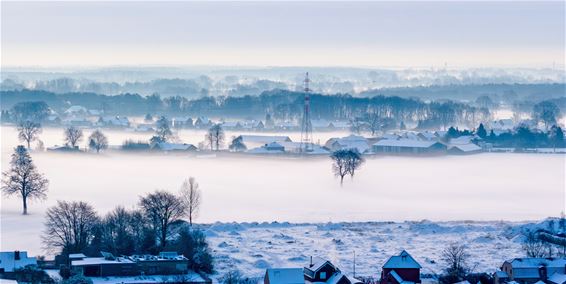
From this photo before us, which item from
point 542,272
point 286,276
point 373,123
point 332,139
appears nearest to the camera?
point 286,276

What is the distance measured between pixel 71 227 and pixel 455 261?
13.5ft

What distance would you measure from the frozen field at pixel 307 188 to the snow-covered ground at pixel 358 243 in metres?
0.13

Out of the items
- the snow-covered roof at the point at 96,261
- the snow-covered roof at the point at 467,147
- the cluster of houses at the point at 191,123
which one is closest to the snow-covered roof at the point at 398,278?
the snow-covered roof at the point at 96,261

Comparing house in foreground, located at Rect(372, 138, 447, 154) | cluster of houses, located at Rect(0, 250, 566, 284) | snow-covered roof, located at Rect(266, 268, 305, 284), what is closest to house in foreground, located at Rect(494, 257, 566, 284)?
cluster of houses, located at Rect(0, 250, 566, 284)

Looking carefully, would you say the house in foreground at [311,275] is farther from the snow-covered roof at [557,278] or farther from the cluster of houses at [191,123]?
the cluster of houses at [191,123]

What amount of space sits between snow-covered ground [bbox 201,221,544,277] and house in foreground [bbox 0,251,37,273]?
6.20 feet

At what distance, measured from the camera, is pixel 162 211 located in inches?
512

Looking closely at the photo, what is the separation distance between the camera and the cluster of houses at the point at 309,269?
10.8 metres

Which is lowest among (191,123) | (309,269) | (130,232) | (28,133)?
(309,269)

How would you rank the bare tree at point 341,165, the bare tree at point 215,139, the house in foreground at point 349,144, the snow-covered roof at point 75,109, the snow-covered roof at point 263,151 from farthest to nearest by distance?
the snow-covered roof at point 75,109 < the bare tree at point 215,139 < the house in foreground at point 349,144 < the snow-covered roof at point 263,151 < the bare tree at point 341,165

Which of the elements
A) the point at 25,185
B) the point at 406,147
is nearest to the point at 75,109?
the point at 406,147

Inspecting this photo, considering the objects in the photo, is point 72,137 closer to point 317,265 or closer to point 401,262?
point 317,265

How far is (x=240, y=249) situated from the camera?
12.8 metres

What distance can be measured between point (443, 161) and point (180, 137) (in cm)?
732
